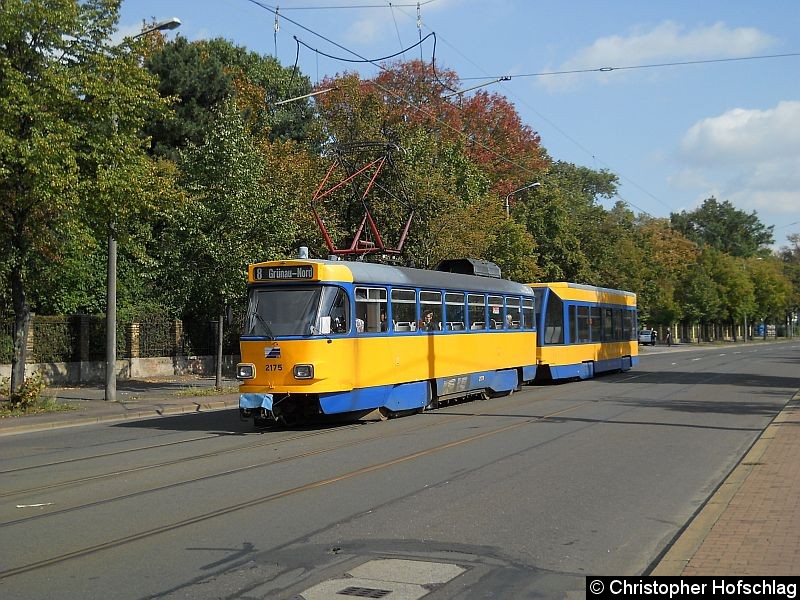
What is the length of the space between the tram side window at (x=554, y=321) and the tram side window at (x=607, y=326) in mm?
5098

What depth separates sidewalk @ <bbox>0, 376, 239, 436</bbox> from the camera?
19688mm

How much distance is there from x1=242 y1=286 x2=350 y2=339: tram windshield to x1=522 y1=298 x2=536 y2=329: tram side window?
35.4 feet

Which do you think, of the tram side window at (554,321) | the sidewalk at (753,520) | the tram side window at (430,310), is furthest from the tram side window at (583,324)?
the sidewalk at (753,520)

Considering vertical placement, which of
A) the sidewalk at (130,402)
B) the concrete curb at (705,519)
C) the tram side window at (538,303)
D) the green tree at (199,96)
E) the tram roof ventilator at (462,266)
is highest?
the green tree at (199,96)

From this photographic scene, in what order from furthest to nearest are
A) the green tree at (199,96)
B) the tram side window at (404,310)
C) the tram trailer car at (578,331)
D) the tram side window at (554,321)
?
the green tree at (199,96), the tram trailer car at (578,331), the tram side window at (554,321), the tram side window at (404,310)

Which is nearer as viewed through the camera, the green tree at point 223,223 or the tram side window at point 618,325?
the green tree at point 223,223

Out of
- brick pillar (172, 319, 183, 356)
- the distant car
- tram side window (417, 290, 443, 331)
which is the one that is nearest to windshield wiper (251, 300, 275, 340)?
tram side window (417, 290, 443, 331)

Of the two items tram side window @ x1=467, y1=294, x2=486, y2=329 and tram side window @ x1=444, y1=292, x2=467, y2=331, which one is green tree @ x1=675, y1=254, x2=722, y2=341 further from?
tram side window @ x1=444, y1=292, x2=467, y2=331

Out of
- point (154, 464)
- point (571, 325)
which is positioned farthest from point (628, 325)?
point (154, 464)

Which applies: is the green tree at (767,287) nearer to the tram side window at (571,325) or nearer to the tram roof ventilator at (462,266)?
the tram side window at (571,325)

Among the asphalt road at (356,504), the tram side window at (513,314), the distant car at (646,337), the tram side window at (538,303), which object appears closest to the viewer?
the asphalt road at (356,504)

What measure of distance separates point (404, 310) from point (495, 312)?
571 centimetres

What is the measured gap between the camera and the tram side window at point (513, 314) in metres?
25.7

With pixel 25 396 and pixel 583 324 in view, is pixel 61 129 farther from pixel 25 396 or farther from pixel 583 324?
pixel 583 324
